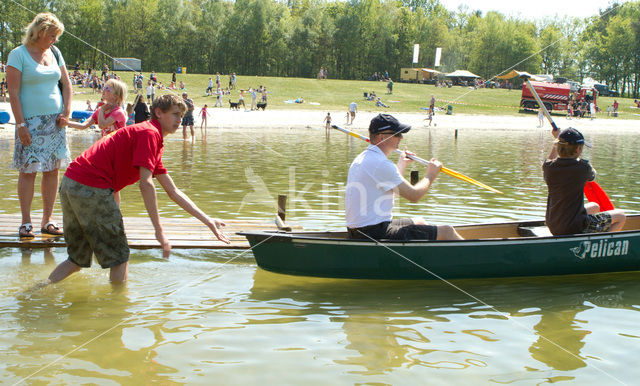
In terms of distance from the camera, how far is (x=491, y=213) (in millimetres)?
10609

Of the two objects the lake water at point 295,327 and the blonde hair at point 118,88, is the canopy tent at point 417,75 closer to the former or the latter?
the lake water at point 295,327

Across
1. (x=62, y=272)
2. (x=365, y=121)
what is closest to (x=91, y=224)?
(x=62, y=272)

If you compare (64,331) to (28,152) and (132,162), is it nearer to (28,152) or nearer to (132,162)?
(132,162)

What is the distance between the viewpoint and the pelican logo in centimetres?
659

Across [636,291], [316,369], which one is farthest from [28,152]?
[636,291]

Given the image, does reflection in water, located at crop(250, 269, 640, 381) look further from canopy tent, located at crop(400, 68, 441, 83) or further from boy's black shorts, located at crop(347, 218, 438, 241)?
canopy tent, located at crop(400, 68, 441, 83)

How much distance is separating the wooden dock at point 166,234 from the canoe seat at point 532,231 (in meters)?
2.85

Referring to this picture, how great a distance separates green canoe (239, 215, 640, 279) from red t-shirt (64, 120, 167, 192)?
55.0 inches

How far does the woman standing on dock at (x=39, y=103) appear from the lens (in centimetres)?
594

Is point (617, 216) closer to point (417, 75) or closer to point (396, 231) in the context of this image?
point (396, 231)

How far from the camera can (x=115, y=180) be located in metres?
4.99

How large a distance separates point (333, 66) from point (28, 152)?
8565cm

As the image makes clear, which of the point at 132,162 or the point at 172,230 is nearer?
the point at 132,162

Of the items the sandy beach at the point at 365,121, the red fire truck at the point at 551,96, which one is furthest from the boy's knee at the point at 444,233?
the red fire truck at the point at 551,96
